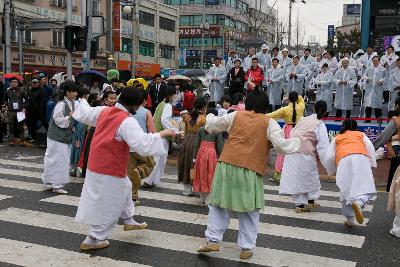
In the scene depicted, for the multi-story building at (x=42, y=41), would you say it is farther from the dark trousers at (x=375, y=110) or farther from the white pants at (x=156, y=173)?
the white pants at (x=156, y=173)

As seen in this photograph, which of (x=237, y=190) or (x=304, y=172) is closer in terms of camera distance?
(x=237, y=190)

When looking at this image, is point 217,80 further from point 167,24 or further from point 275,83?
point 167,24

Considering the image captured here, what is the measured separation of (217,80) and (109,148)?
13.3 meters

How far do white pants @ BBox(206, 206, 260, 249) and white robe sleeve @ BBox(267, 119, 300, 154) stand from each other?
0.71 m

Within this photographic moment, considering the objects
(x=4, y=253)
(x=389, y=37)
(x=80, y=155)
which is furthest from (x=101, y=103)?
(x=389, y=37)

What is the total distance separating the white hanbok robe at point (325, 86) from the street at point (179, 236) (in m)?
9.10

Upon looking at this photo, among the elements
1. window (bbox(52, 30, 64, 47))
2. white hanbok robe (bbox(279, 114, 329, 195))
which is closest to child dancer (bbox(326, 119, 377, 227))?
white hanbok robe (bbox(279, 114, 329, 195))

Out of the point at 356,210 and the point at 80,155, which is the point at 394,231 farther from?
the point at 80,155

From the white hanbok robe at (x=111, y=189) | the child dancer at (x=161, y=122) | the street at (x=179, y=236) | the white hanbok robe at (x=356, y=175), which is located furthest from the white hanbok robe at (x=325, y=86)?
the white hanbok robe at (x=111, y=189)

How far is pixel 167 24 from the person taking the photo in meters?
58.0

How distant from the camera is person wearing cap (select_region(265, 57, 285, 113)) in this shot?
17.6 m

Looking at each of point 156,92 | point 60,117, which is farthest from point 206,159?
point 156,92

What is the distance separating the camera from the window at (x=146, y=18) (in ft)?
171

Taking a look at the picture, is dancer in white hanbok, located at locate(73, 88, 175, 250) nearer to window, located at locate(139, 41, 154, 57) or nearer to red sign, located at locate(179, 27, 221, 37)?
window, located at locate(139, 41, 154, 57)
